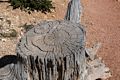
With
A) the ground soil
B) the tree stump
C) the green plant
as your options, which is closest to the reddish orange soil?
the ground soil

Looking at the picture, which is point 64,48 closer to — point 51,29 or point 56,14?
point 51,29

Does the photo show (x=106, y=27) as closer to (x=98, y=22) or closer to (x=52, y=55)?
(x=98, y=22)

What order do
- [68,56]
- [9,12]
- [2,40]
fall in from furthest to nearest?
[9,12]
[2,40]
[68,56]

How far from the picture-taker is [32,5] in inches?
363

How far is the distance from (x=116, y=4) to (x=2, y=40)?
4116mm

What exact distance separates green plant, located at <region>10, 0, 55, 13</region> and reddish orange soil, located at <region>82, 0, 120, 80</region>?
1116mm

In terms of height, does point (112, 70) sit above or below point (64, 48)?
below

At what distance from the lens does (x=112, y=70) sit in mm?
7023

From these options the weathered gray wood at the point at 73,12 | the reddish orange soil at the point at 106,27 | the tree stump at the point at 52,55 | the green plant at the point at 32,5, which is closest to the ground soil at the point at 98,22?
the reddish orange soil at the point at 106,27

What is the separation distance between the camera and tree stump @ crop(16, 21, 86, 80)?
362cm

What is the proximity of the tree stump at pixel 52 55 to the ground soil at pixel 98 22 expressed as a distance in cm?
314

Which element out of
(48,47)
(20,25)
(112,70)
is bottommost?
(112,70)

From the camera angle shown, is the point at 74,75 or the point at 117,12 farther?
the point at 117,12

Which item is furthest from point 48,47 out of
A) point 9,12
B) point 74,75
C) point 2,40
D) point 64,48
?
point 9,12
